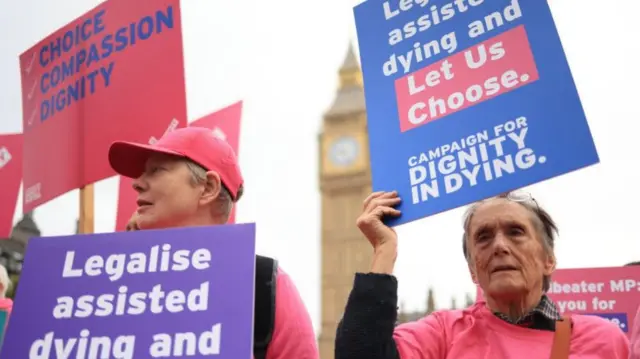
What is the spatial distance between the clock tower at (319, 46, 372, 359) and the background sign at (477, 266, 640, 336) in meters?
40.9

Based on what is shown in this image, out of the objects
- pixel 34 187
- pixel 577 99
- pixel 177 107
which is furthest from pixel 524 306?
pixel 34 187

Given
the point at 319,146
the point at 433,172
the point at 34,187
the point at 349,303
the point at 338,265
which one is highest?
the point at 319,146

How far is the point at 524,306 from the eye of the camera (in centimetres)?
172

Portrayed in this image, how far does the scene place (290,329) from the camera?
1604 millimetres

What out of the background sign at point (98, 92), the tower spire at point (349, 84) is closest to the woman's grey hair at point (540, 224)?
the background sign at point (98, 92)

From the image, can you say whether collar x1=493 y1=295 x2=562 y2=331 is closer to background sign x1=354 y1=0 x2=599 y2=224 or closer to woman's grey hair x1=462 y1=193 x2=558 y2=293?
woman's grey hair x1=462 y1=193 x2=558 y2=293

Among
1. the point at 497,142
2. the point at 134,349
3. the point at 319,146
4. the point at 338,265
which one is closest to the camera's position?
the point at 134,349

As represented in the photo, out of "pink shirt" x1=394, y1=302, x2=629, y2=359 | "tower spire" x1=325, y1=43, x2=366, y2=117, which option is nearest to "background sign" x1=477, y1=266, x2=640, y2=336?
"pink shirt" x1=394, y1=302, x2=629, y2=359

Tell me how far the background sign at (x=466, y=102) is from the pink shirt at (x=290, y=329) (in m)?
0.27

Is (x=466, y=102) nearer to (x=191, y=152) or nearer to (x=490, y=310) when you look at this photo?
(x=490, y=310)

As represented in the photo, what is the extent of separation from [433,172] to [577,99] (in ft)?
1.09

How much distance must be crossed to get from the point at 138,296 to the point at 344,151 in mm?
44888

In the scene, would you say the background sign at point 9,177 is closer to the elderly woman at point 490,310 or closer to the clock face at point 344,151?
the elderly woman at point 490,310

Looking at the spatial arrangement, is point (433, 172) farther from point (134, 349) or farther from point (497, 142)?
point (134, 349)
